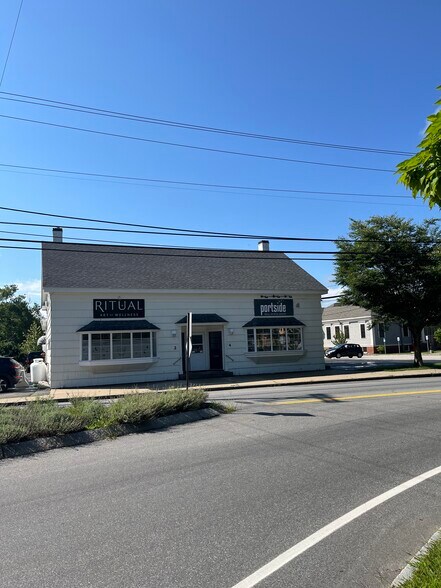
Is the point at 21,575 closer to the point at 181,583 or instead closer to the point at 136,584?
the point at 136,584

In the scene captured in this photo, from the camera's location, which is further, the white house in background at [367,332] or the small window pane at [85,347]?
the white house in background at [367,332]

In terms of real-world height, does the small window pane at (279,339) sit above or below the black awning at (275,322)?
below

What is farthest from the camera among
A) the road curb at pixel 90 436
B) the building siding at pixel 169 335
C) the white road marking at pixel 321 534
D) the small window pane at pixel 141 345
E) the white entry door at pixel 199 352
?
the white entry door at pixel 199 352

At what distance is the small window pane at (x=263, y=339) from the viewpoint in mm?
26078

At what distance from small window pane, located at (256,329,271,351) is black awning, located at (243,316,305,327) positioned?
1.55ft

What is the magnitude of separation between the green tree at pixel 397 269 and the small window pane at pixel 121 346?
12.8 meters

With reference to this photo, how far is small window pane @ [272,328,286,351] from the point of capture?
86.8 ft

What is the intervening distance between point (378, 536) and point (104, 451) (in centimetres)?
497

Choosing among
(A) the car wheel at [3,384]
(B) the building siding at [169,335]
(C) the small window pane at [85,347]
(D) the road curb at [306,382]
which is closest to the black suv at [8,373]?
(A) the car wheel at [3,384]

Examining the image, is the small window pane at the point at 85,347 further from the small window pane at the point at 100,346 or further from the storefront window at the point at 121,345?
the storefront window at the point at 121,345

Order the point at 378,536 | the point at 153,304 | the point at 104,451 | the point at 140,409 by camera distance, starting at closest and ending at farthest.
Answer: the point at 378,536 < the point at 104,451 < the point at 140,409 < the point at 153,304

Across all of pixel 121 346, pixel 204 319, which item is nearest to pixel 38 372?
pixel 121 346

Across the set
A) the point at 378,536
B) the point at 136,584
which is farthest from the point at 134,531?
the point at 378,536

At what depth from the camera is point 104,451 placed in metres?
8.14
